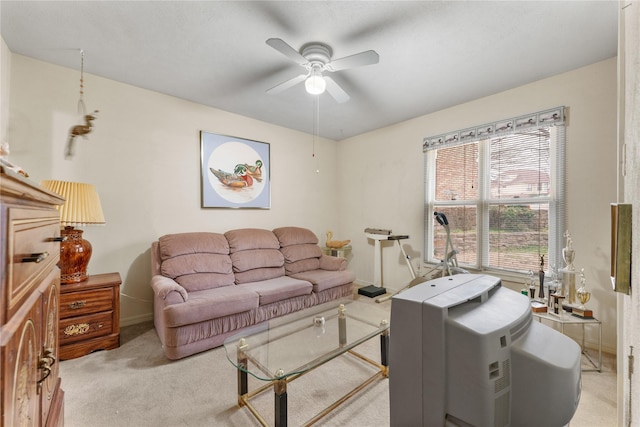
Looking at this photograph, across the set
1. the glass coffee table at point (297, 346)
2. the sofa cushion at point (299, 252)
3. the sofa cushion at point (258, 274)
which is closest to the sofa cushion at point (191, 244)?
the sofa cushion at point (258, 274)

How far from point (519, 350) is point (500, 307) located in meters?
0.12

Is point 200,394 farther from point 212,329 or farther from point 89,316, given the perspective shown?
point 89,316

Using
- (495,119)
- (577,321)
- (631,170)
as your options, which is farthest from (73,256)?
(495,119)

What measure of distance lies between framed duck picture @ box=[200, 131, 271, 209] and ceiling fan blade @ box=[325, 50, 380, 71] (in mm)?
1969

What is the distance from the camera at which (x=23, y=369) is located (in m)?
0.71

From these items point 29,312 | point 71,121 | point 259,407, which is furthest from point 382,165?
point 29,312

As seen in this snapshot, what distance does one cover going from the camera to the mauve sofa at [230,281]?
7.48 feet

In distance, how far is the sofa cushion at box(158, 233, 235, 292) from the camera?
2738mm

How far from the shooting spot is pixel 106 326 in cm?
236

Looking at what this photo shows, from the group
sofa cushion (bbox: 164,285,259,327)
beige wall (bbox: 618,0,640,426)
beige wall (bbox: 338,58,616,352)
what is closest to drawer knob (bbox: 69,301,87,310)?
sofa cushion (bbox: 164,285,259,327)

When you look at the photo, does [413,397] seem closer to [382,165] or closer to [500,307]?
[500,307]

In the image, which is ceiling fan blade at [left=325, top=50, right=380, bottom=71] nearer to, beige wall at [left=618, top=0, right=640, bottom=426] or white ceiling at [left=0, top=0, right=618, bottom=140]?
white ceiling at [left=0, top=0, right=618, bottom=140]

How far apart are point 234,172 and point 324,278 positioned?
1867mm

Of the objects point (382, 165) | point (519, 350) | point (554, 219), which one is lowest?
point (519, 350)
